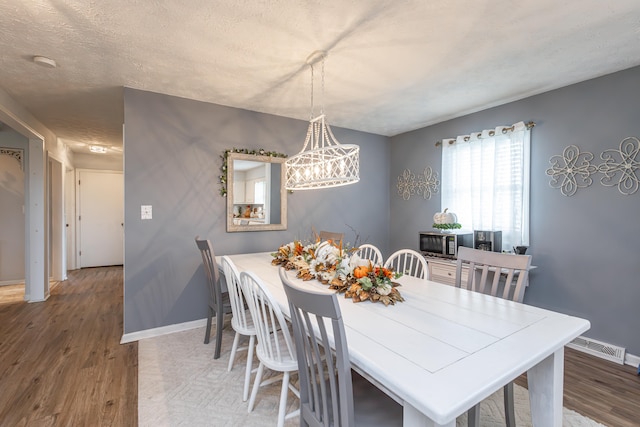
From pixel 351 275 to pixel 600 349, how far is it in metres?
2.53

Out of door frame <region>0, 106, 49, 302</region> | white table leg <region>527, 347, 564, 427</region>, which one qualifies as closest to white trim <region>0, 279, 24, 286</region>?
door frame <region>0, 106, 49, 302</region>

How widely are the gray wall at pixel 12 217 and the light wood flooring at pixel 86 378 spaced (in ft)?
5.93

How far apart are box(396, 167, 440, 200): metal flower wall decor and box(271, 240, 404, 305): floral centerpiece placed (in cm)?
242

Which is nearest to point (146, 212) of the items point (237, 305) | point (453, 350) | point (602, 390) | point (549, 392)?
point (237, 305)

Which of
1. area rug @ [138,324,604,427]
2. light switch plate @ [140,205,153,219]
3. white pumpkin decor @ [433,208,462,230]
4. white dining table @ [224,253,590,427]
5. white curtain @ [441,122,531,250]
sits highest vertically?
white curtain @ [441,122,531,250]

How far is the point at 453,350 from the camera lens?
3.50 feet

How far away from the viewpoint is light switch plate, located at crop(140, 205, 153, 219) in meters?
2.96

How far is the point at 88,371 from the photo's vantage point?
2336 millimetres

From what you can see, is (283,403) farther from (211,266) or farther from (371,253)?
(371,253)

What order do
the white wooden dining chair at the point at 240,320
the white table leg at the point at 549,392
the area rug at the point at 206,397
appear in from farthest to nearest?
the white wooden dining chair at the point at 240,320
the area rug at the point at 206,397
the white table leg at the point at 549,392

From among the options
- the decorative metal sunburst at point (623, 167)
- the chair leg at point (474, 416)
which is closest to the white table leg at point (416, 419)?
the chair leg at point (474, 416)

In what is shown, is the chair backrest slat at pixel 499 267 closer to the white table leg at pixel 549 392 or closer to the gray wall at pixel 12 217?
the white table leg at pixel 549 392

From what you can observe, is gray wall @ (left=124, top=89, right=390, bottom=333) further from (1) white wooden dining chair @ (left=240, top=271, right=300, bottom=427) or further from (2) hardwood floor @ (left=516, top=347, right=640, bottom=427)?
(2) hardwood floor @ (left=516, top=347, right=640, bottom=427)

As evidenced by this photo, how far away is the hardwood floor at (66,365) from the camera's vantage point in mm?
1854
